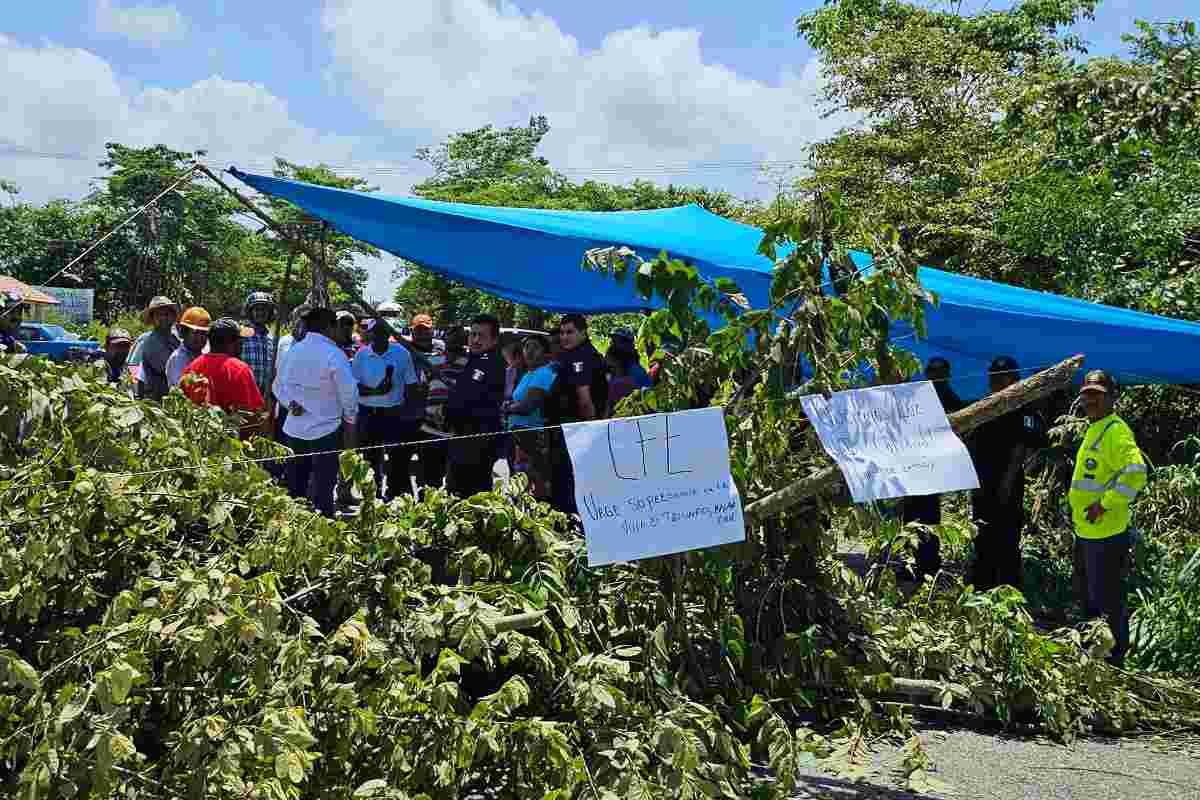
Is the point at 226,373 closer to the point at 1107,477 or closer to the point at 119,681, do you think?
the point at 119,681

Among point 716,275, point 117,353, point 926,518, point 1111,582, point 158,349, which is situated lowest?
point 1111,582

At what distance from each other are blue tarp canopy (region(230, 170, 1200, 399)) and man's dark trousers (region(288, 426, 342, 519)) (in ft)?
5.06

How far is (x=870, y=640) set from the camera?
4.84 meters

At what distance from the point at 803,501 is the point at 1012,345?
3.60m

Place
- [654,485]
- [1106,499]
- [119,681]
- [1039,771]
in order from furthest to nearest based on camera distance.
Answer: [1106,499]
[1039,771]
[654,485]
[119,681]

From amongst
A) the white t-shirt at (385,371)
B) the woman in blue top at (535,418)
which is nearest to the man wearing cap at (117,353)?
the white t-shirt at (385,371)

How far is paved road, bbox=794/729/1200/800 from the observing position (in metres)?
4.18

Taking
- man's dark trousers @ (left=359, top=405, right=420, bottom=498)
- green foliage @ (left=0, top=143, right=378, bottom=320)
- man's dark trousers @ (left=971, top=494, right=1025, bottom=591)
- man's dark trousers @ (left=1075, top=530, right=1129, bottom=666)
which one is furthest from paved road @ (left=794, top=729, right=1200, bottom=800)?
green foliage @ (left=0, top=143, right=378, bottom=320)

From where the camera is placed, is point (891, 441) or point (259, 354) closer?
point (891, 441)

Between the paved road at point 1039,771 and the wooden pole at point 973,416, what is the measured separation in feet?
3.26

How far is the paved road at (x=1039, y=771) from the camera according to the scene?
4.18 meters

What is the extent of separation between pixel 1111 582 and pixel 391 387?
16.5ft

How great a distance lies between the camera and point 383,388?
8.67 m

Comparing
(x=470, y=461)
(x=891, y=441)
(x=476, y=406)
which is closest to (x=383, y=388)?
(x=476, y=406)
